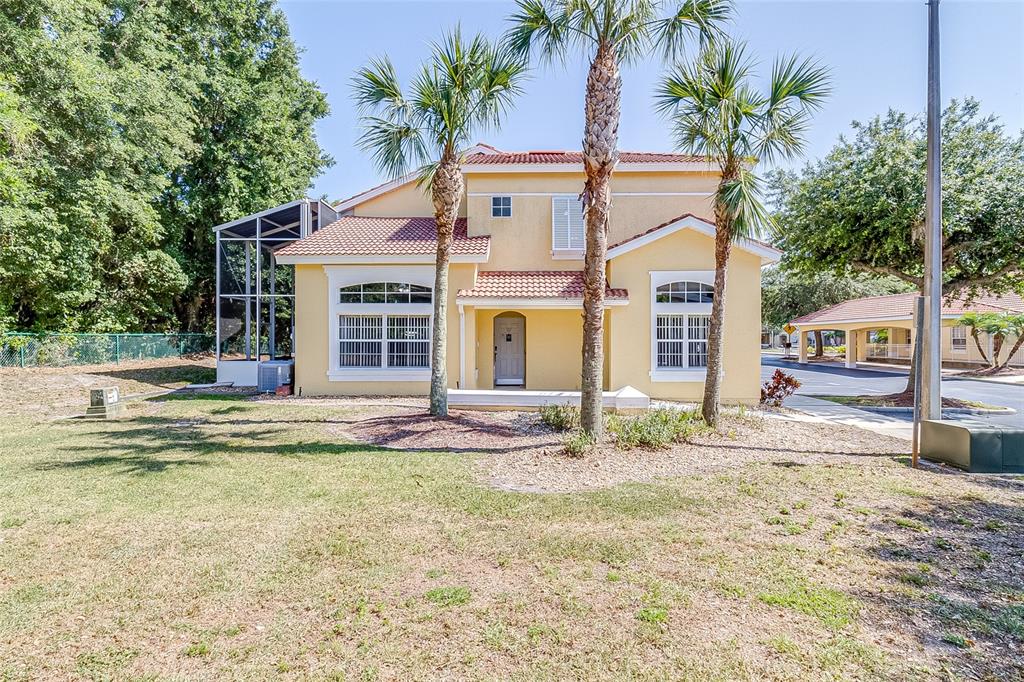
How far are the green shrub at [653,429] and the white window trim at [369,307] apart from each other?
7924mm

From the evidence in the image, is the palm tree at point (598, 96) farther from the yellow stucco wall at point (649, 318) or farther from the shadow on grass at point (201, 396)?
the shadow on grass at point (201, 396)

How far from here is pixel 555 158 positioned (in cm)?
1775

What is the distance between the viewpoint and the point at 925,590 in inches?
162

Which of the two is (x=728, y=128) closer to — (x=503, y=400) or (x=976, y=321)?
(x=503, y=400)

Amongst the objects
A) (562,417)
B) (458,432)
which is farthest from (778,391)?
(458,432)

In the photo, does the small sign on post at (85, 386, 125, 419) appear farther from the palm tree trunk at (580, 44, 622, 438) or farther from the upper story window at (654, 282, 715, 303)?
the upper story window at (654, 282, 715, 303)

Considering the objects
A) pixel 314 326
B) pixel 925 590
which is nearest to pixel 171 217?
→ pixel 314 326

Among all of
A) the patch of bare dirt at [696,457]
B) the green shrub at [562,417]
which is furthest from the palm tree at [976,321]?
the green shrub at [562,417]

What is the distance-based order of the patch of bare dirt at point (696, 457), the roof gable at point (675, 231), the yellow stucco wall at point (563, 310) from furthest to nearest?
the yellow stucco wall at point (563, 310)
the roof gable at point (675, 231)
the patch of bare dirt at point (696, 457)

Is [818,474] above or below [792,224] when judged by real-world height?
below

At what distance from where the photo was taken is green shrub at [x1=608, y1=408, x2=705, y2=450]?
8.79 metres

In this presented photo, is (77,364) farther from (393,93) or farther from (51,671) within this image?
(51,671)

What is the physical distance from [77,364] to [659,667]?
2725 cm

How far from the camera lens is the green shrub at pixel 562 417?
1019 cm
